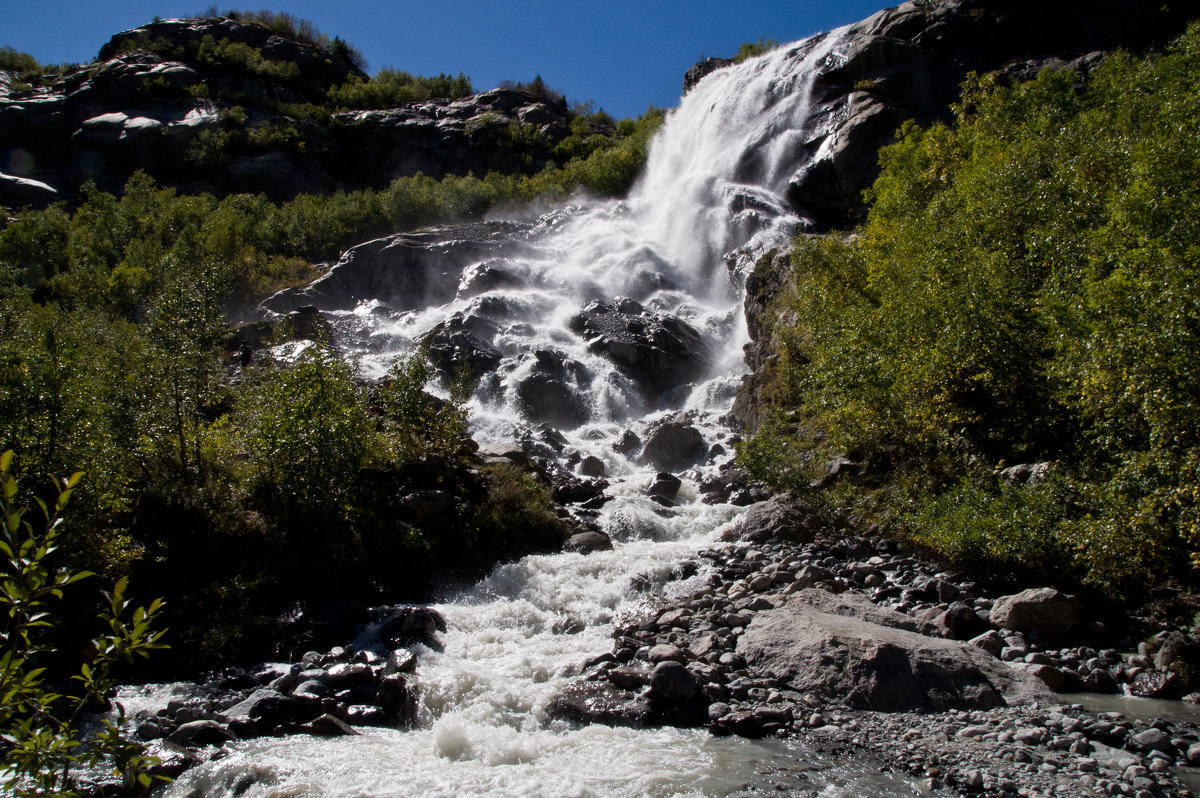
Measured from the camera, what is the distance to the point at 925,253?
61.7ft

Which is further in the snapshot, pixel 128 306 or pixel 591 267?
pixel 591 267

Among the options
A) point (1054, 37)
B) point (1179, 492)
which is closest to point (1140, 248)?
point (1179, 492)

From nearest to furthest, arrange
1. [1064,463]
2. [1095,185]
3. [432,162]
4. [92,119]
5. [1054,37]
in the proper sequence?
1. [1064,463]
2. [1095,185]
3. [1054,37]
4. [92,119]
5. [432,162]

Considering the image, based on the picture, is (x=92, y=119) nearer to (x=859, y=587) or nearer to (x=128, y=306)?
(x=128, y=306)

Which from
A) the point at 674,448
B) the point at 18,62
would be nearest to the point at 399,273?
the point at 674,448

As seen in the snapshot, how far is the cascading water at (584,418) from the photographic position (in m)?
8.63

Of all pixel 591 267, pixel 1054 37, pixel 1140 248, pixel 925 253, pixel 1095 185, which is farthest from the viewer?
pixel 591 267

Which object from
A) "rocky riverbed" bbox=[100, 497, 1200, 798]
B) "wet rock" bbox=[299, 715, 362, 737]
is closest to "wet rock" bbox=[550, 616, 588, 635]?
"rocky riverbed" bbox=[100, 497, 1200, 798]

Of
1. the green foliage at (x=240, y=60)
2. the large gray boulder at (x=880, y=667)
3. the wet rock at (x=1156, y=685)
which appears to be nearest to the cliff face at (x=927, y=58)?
the large gray boulder at (x=880, y=667)

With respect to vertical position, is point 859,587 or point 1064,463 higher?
point 1064,463

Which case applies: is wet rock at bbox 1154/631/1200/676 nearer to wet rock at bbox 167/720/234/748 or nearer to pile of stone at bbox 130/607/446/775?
pile of stone at bbox 130/607/446/775

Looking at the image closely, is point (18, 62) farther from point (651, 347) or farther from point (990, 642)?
point (990, 642)

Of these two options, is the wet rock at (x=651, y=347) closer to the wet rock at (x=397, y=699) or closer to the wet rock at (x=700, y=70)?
the wet rock at (x=397, y=699)

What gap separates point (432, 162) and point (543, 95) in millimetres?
24746
